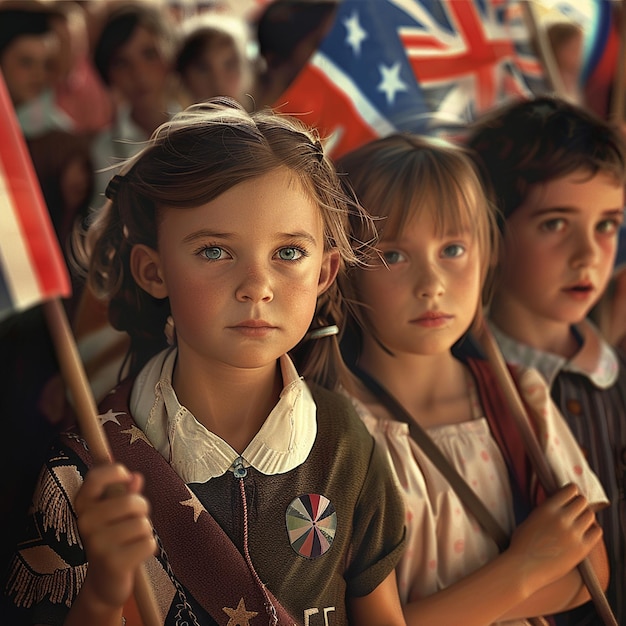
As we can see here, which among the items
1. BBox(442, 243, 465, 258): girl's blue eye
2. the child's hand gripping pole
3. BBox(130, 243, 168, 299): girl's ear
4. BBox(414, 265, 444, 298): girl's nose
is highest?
BBox(130, 243, 168, 299): girl's ear

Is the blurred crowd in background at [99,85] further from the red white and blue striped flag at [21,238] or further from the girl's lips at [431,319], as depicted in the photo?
the girl's lips at [431,319]

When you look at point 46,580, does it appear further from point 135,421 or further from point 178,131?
point 178,131

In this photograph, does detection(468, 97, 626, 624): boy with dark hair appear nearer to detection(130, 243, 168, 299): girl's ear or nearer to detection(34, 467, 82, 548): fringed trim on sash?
detection(130, 243, 168, 299): girl's ear

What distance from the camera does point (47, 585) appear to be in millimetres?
1170

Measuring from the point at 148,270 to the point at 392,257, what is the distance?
1.24 ft

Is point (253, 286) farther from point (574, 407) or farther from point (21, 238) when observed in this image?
point (574, 407)

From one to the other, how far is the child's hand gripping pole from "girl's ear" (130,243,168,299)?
1.99 ft

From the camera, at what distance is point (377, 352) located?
150 centimetres

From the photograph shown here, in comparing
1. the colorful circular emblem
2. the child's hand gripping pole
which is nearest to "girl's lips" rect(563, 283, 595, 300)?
the child's hand gripping pole

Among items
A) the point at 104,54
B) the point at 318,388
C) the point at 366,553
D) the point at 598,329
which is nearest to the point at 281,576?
the point at 366,553

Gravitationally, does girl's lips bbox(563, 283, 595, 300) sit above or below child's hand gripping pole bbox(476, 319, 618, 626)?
above

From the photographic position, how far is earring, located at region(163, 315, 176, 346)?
4.17ft

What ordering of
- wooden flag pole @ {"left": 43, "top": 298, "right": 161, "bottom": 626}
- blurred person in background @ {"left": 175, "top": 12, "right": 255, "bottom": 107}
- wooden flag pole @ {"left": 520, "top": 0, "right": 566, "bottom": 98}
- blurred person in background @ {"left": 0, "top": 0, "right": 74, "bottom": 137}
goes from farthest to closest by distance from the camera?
blurred person in background @ {"left": 175, "top": 12, "right": 255, "bottom": 107} → blurred person in background @ {"left": 0, "top": 0, "right": 74, "bottom": 137} → wooden flag pole @ {"left": 520, "top": 0, "right": 566, "bottom": 98} → wooden flag pole @ {"left": 43, "top": 298, "right": 161, "bottom": 626}

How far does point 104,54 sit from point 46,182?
0.90 meters
